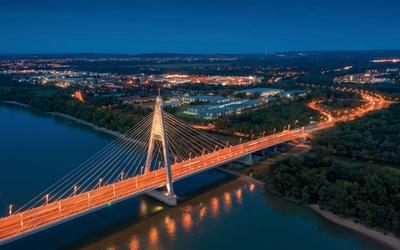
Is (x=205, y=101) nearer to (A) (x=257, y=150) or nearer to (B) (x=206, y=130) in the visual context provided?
(B) (x=206, y=130)

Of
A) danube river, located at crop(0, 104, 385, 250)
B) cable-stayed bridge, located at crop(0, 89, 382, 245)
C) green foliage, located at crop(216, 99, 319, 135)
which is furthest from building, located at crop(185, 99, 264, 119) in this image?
danube river, located at crop(0, 104, 385, 250)

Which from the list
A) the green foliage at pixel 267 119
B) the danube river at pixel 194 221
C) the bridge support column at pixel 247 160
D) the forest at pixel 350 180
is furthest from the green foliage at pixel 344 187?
the green foliage at pixel 267 119

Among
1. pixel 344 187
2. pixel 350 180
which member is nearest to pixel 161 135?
pixel 344 187

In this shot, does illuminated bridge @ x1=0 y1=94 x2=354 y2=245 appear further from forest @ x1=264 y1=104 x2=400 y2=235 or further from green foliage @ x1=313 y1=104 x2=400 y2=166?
forest @ x1=264 y1=104 x2=400 y2=235

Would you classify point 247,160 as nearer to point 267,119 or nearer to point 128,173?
point 128,173

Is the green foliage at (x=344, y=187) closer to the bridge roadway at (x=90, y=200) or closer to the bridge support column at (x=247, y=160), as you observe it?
the bridge support column at (x=247, y=160)

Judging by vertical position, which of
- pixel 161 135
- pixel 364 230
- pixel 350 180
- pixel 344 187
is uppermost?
pixel 161 135

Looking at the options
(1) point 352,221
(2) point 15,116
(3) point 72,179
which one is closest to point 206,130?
(3) point 72,179
